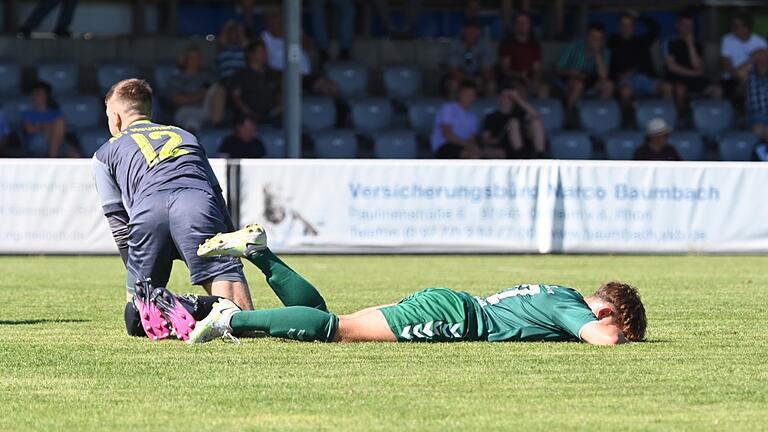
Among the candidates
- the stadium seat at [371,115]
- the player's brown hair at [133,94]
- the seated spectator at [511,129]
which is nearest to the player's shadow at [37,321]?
the player's brown hair at [133,94]

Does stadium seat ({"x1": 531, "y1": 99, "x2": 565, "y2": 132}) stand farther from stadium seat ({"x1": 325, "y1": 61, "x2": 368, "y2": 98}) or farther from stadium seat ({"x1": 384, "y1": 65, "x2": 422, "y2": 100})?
stadium seat ({"x1": 325, "y1": 61, "x2": 368, "y2": 98})

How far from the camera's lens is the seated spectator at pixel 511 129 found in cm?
2144

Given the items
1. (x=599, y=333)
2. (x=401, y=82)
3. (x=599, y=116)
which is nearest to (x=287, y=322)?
(x=599, y=333)

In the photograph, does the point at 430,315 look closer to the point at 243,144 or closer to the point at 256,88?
the point at 243,144

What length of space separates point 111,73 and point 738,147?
9.27 metres

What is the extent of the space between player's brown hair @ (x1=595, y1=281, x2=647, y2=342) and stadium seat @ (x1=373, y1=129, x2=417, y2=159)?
44.6 ft

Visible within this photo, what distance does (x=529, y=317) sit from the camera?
27.8 feet

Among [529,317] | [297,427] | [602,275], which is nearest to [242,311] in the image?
[529,317]

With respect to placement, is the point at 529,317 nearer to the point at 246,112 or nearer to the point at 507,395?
the point at 507,395

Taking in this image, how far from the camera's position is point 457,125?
21516 mm

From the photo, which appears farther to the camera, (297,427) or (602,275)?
(602,275)

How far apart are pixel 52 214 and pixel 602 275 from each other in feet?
20.8

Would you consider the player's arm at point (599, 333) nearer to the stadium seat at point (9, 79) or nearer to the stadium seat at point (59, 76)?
the stadium seat at point (59, 76)

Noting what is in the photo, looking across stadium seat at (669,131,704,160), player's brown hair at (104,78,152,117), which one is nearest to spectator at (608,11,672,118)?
stadium seat at (669,131,704,160)
